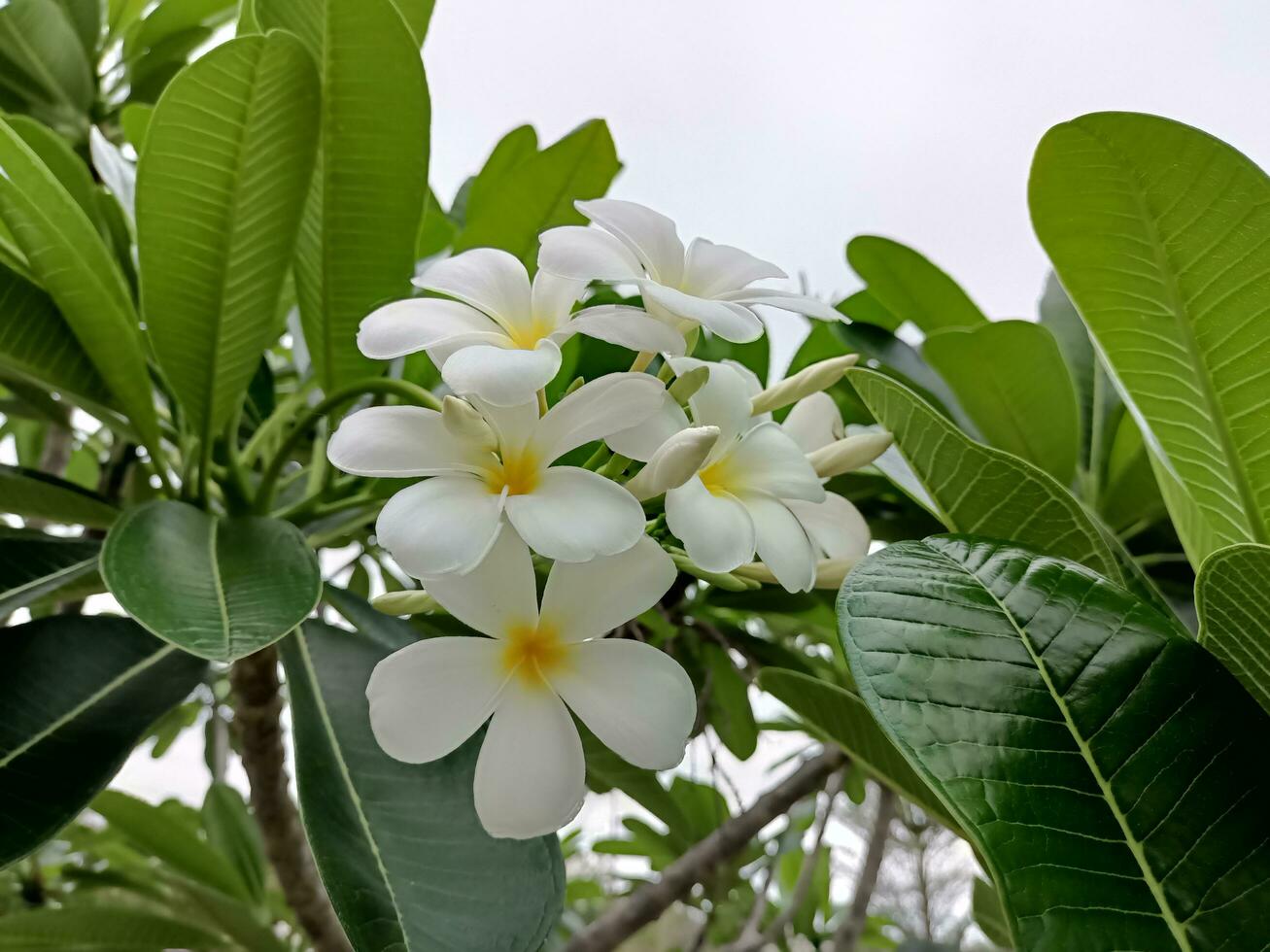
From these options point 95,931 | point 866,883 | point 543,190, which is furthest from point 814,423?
point 95,931

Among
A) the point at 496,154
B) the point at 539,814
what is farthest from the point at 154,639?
the point at 496,154

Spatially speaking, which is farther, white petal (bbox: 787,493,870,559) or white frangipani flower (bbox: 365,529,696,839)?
white petal (bbox: 787,493,870,559)

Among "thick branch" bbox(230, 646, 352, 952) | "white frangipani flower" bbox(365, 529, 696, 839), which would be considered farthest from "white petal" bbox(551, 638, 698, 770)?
"thick branch" bbox(230, 646, 352, 952)

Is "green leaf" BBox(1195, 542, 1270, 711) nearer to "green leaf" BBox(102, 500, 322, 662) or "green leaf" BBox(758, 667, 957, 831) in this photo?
"green leaf" BBox(758, 667, 957, 831)

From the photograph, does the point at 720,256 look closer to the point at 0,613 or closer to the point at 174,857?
the point at 0,613

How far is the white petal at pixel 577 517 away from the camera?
317 mm

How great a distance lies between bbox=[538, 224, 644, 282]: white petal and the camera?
1.20 feet

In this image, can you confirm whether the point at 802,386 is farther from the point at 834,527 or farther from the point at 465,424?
the point at 465,424

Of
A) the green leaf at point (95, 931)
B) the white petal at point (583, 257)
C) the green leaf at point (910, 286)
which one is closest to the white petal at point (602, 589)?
the white petal at point (583, 257)

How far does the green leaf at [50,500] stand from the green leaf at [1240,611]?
0.61 metres

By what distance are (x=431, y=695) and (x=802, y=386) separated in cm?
22

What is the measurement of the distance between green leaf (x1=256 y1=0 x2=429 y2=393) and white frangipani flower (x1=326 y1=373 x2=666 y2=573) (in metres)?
0.28

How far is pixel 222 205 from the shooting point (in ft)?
1.75

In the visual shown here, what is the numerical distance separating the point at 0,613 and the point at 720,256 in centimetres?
41
